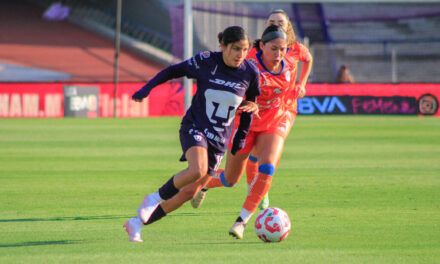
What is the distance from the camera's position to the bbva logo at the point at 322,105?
30.4m

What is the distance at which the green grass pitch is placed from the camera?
20.8 ft

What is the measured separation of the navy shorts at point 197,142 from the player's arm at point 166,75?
1.49 feet

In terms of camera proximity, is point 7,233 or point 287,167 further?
point 287,167

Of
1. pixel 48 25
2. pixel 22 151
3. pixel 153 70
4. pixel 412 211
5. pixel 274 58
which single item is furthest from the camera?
pixel 48 25

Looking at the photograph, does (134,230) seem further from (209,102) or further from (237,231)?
(209,102)

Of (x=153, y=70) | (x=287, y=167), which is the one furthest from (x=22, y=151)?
(x=153, y=70)

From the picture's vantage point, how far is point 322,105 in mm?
30609

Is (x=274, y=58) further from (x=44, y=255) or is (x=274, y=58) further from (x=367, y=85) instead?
(x=367, y=85)

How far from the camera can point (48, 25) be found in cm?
4775

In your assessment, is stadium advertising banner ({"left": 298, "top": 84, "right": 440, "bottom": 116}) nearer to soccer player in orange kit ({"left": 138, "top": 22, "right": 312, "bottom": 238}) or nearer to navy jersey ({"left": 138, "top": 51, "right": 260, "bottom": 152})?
soccer player in orange kit ({"left": 138, "top": 22, "right": 312, "bottom": 238})

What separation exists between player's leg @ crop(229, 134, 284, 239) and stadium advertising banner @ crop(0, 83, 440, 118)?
21830 millimetres

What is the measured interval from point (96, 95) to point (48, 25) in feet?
65.4

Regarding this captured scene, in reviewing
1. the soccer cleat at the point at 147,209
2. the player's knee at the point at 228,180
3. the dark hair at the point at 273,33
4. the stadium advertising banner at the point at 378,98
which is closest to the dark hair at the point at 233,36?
the dark hair at the point at 273,33

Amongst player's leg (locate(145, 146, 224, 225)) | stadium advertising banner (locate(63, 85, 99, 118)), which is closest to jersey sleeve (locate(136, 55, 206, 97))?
player's leg (locate(145, 146, 224, 225))
